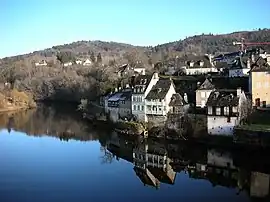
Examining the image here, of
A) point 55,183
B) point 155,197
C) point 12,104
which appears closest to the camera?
point 155,197

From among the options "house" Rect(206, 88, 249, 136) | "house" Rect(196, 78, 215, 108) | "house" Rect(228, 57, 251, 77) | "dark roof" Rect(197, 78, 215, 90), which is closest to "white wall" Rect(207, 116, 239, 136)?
"house" Rect(206, 88, 249, 136)

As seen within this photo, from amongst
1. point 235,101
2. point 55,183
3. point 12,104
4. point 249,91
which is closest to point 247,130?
point 235,101

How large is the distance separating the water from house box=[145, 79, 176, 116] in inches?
172

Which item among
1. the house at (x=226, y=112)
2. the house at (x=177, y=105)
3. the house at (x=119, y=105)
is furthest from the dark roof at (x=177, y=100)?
the house at (x=119, y=105)

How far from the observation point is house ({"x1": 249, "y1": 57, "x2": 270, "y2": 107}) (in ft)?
127

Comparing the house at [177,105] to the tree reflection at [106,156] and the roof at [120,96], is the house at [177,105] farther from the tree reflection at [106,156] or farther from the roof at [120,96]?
the tree reflection at [106,156]

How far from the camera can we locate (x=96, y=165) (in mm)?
31453

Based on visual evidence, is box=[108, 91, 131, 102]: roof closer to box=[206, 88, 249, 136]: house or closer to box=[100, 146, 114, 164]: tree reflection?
box=[100, 146, 114, 164]: tree reflection

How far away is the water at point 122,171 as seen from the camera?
77.9ft

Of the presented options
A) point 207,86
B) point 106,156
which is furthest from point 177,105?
point 106,156

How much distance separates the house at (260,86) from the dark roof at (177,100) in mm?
6908

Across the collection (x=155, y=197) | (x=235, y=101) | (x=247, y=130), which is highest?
(x=235, y=101)

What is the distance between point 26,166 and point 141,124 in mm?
14225

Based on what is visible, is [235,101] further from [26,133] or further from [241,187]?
[26,133]
